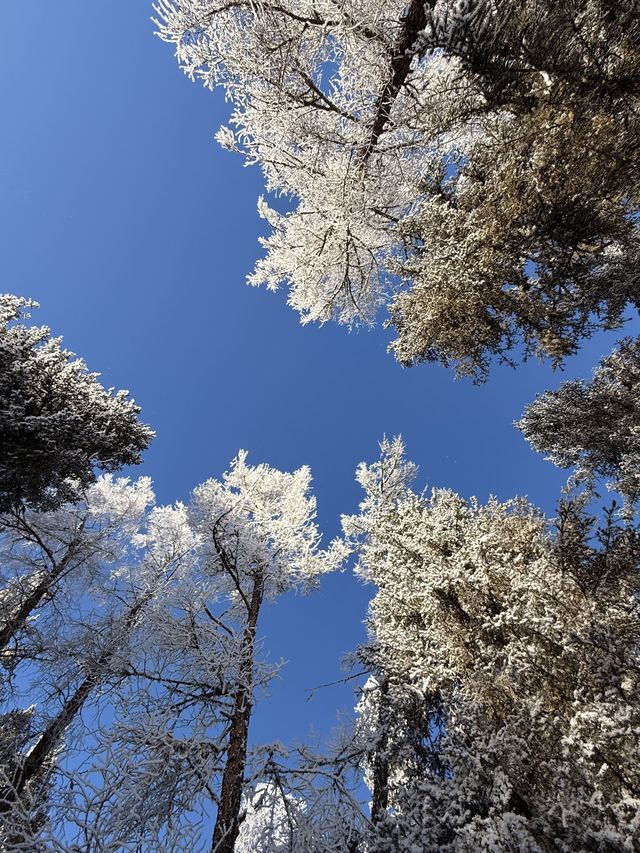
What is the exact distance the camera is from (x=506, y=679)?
5277 millimetres

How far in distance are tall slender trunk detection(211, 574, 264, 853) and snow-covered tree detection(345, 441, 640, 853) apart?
1839mm

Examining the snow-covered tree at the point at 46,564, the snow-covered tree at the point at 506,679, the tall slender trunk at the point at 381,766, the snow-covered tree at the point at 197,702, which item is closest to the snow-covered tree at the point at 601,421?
the snow-covered tree at the point at 506,679

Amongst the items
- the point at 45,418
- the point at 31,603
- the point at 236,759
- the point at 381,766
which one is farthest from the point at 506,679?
the point at 31,603

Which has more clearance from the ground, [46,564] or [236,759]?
[46,564]

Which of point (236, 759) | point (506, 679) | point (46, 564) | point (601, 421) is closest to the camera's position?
point (506, 679)

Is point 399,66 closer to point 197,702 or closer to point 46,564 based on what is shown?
point 197,702

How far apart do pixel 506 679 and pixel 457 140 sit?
30.9 feet

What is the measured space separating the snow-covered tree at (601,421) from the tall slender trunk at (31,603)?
39.0ft

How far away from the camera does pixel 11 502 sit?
7254 millimetres

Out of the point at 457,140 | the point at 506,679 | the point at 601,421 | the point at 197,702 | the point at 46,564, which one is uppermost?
the point at 457,140

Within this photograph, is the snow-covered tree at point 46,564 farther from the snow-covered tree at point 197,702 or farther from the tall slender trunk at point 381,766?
the tall slender trunk at point 381,766

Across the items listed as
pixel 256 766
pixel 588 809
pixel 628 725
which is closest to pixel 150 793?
pixel 256 766

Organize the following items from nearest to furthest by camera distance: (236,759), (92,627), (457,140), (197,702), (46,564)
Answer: (236,759) → (197,702) → (457,140) → (92,627) → (46,564)

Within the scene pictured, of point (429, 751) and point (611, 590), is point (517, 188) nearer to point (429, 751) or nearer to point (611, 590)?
point (611, 590)
